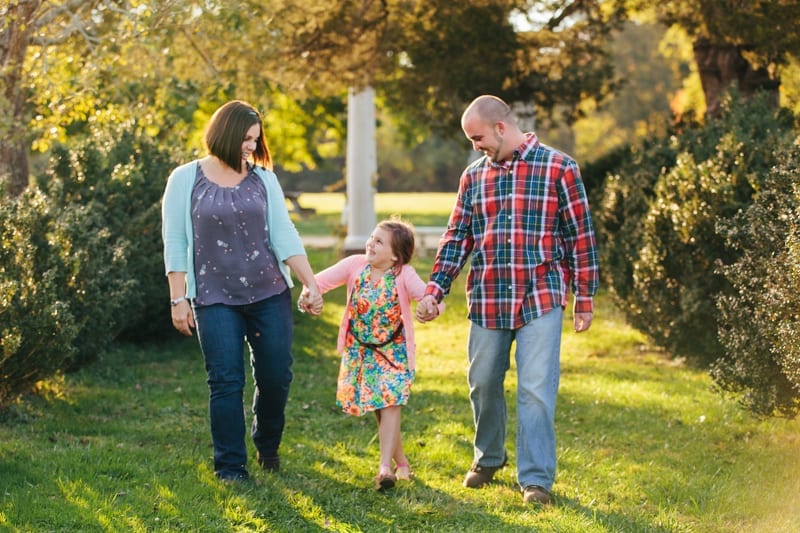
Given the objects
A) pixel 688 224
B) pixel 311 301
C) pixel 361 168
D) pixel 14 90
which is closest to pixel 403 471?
pixel 311 301

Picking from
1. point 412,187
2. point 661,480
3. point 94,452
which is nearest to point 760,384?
point 661,480

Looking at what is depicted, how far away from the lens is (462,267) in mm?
5758

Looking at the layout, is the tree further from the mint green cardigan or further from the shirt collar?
the mint green cardigan

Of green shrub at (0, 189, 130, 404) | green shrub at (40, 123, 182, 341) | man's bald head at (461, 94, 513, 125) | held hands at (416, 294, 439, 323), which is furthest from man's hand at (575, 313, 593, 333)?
green shrub at (40, 123, 182, 341)

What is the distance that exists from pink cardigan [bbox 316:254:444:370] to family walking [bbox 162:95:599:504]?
0.65ft

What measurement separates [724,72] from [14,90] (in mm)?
8793

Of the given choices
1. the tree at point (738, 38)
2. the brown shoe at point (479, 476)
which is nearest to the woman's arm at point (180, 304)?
the brown shoe at point (479, 476)

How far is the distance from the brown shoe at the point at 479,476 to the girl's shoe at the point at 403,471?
0.36 m

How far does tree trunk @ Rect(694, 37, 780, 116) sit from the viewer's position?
45.8 ft

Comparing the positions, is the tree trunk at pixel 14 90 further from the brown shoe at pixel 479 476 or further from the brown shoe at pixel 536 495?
the brown shoe at pixel 536 495

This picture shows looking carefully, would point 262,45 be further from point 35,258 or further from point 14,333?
point 14,333

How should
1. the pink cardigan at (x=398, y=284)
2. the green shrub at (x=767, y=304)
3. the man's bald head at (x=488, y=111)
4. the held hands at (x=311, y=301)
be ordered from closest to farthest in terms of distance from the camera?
the man's bald head at (x=488, y=111) → the held hands at (x=311, y=301) → the pink cardigan at (x=398, y=284) → the green shrub at (x=767, y=304)

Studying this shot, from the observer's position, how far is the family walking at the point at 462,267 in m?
5.66

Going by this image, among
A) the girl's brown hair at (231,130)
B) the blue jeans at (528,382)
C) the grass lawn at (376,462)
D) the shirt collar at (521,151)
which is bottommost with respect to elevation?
the grass lawn at (376,462)
